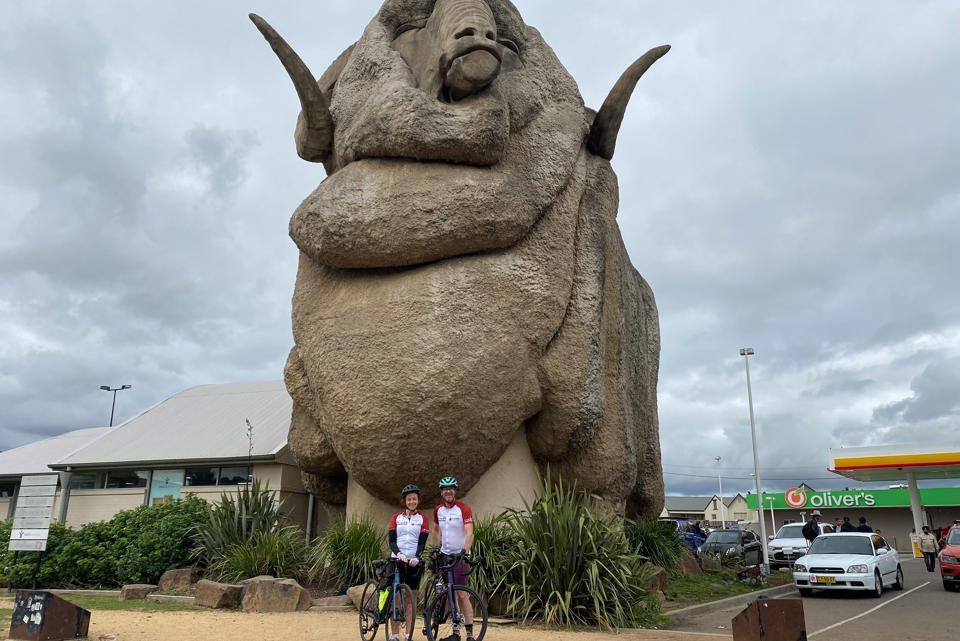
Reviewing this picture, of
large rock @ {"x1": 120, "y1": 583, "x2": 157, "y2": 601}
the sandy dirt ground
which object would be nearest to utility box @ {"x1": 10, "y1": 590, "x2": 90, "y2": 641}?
the sandy dirt ground

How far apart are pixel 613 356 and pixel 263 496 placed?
643 cm

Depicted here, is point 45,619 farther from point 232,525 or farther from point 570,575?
point 570,575

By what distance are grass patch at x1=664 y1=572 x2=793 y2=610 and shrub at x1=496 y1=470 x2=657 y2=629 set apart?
241cm

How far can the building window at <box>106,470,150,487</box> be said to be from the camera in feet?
66.1

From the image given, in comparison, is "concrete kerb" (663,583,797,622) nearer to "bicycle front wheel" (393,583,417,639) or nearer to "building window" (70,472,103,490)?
"bicycle front wheel" (393,583,417,639)

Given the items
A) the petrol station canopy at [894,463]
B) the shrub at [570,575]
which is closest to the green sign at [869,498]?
the petrol station canopy at [894,463]

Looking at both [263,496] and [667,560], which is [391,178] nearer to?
[263,496]

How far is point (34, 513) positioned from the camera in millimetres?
13469

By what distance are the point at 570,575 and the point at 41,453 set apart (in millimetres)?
22836

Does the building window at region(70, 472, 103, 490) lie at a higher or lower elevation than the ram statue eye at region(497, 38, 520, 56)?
lower

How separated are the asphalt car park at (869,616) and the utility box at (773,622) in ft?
6.21

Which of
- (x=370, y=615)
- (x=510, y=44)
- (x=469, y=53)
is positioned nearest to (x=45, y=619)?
(x=370, y=615)

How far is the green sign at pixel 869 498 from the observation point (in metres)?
39.6

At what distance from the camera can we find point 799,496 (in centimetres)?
3562
